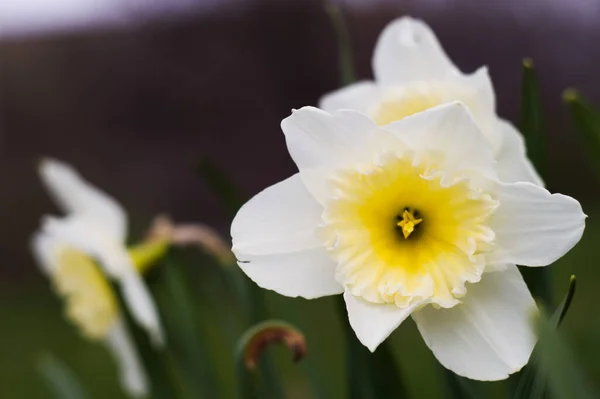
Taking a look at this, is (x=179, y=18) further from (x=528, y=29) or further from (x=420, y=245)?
(x=420, y=245)

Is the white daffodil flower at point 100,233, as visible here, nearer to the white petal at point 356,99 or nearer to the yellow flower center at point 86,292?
the yellow flower center at point 86,292

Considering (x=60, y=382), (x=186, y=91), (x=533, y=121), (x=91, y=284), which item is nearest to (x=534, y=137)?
(x=533, y=121)

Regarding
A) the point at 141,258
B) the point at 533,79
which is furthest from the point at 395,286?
the point at 141,258

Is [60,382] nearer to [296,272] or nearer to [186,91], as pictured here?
[296,272]

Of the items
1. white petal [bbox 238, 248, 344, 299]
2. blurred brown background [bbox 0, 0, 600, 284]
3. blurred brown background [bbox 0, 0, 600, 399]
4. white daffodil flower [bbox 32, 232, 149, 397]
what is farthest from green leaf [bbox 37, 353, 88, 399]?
blurred brown background [bbox 0, 0, 600, 284]

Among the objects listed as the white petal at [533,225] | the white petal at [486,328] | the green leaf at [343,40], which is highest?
the green leaf at [343,40]

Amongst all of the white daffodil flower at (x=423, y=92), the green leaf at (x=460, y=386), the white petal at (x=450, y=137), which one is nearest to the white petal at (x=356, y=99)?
the white daffodil flower at (x=423, y=92)
